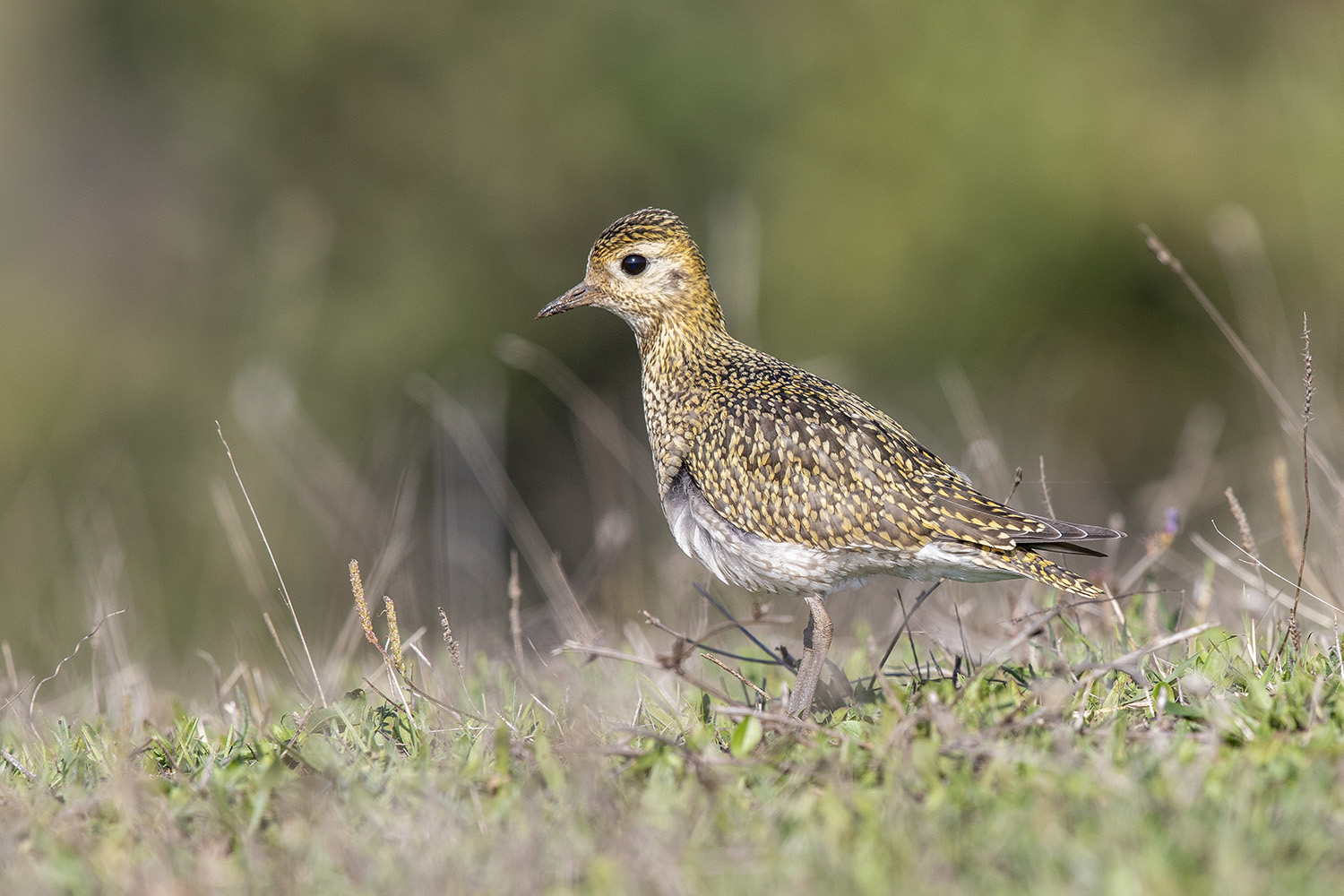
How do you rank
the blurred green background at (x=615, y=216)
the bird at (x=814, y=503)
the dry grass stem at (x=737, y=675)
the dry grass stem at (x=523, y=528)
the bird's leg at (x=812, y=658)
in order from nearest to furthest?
the dry grass stem at (x=737, y=675), the bird's leg at (x=812, y=658), the bird at (x=814, y=503), the dry grass stem at (x=523, y=528), the blurred green background at (x=615, y=216)

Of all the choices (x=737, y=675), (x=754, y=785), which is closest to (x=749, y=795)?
(x=754, y=785)

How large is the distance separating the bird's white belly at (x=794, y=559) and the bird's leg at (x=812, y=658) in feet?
0.46

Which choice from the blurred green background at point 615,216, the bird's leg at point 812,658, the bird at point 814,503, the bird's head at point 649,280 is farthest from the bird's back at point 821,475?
the blurred green background at point 615,216

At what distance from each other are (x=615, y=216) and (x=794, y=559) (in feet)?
54.7

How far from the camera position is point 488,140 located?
2219cm

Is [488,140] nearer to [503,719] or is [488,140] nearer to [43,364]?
[43,364]

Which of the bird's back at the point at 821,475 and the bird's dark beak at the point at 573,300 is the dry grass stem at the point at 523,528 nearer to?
the bird's back at the point at 821,475

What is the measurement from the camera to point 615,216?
855 inches

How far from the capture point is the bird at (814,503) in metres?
5.41

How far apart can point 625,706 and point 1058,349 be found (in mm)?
15435

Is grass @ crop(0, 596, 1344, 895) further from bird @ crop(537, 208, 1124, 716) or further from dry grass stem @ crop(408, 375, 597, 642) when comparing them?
dry grass stem @ crop(408, 375, 597, 642)

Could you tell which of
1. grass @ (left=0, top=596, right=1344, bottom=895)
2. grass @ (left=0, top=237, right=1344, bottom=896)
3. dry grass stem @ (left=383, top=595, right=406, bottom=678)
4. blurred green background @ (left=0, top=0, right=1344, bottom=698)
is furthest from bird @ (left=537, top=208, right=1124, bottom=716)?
blurred green background @ (left=0, top=0, right=1344, bottom=698)

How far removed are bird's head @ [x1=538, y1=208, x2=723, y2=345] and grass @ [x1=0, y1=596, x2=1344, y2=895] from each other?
2.40 metres

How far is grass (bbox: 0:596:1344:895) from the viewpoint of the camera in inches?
132
